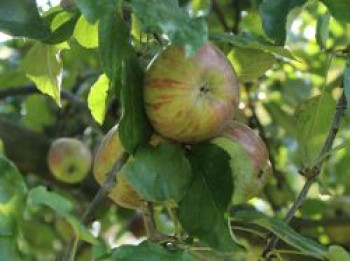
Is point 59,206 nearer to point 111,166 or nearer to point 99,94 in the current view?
point 111,166

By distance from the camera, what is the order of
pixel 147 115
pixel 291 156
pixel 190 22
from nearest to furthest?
pixel 190 22
pixel 147 115
pixel 291 156

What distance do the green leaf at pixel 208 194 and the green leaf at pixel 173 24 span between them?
0.18m

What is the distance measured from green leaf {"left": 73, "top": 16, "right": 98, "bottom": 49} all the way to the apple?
17 cm

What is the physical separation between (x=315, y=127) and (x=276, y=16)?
28cm

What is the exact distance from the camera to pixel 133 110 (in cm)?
101

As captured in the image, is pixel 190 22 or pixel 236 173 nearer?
pixel 190 22

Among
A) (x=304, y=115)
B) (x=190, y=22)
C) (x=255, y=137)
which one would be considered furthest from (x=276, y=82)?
(x=190, y=22)

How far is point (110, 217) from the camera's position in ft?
8.61

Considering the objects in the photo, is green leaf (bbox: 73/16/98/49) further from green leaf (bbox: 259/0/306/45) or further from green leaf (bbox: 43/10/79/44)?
green leaf (bbox: 259/0/306/45)

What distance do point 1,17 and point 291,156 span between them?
5.11 ft

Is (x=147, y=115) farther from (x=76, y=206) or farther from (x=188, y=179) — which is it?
(x=76, y=206)

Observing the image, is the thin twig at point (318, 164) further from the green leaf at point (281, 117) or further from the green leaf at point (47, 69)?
the green leaf at point (281, 117)

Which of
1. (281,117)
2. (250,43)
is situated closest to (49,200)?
(250,43)

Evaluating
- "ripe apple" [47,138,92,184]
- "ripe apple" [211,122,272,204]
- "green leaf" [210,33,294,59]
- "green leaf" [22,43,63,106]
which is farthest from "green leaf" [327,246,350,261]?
"ripe apple" [47,138,92,184]
